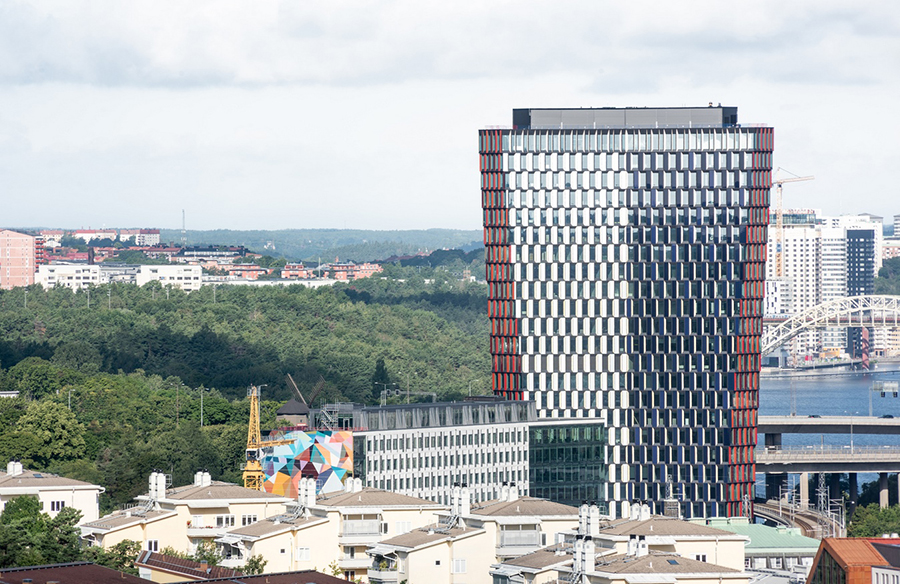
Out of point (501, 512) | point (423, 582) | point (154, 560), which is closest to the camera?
point (154, 560)

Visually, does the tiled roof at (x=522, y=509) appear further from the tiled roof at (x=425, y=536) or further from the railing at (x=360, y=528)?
the railing at (x=360, y=528)

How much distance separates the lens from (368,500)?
462 ft

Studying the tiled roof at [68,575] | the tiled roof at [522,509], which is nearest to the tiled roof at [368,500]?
the tiled roof at [522,509]

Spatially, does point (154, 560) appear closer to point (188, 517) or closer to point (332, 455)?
point (188, 517)

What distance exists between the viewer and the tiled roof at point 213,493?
5699 inches

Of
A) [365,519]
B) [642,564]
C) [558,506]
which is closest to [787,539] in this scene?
[558,506]

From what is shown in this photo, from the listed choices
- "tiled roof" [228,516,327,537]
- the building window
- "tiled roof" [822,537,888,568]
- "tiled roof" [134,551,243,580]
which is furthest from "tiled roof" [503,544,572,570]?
the building window

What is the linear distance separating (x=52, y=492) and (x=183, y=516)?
77.0 feet

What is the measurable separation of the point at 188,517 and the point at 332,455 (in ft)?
146

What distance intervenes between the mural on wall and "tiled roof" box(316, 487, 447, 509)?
32383mm

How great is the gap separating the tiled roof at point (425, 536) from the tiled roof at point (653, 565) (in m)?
19.6

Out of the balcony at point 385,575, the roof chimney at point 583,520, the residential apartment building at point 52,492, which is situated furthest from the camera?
the residential apartment building at point 52,492

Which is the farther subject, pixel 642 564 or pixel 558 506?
pixel 558 506

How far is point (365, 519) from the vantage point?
452ft
